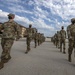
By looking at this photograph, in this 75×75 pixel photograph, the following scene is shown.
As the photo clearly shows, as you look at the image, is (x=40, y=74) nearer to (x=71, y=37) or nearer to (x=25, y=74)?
(x=25, y=74)

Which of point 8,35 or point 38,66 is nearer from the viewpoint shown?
point 38,66

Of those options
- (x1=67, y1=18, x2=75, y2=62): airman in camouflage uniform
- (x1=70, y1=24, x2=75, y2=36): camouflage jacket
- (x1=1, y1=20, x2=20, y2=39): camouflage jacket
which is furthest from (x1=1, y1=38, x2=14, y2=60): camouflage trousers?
(x1=70, y1=24, x2=75, y2=36): camouflage jacket

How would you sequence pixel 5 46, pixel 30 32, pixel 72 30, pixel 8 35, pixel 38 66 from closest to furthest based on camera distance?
pixel 38 66 → pixel 5 46 → pixel 8 35 → pixel 72 30 → pixel 30 32

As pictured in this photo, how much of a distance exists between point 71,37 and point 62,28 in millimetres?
8152

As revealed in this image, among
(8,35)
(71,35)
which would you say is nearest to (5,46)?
(8,35)

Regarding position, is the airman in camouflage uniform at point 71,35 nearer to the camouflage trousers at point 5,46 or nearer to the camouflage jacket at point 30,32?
the camouflage trousers at point 5,46

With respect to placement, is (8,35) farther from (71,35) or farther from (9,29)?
(71,35)

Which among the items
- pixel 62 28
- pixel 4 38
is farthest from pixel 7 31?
pixel 62 28

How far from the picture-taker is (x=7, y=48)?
9.62 metres

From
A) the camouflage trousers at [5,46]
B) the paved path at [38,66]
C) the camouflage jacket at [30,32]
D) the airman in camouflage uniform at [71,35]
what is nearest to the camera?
the paved path at [38,66]

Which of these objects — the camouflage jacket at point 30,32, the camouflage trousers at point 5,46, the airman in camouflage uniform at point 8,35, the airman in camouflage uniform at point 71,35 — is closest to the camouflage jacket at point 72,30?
the airman in camouflage uniform at point 71,35

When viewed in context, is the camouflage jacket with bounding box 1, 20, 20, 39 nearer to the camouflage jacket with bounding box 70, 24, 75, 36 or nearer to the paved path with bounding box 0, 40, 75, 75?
the paved path with bounding box 0, 40, 75, 75

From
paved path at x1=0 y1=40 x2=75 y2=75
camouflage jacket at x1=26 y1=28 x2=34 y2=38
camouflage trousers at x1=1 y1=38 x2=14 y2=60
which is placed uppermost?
camouflage jacket at x1=26 y1=28 x2=34 y2=38

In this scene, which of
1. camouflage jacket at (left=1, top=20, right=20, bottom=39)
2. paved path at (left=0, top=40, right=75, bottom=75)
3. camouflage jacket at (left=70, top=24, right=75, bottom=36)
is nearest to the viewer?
paved path at (left=0, top=40, right=75, bottom=75)
